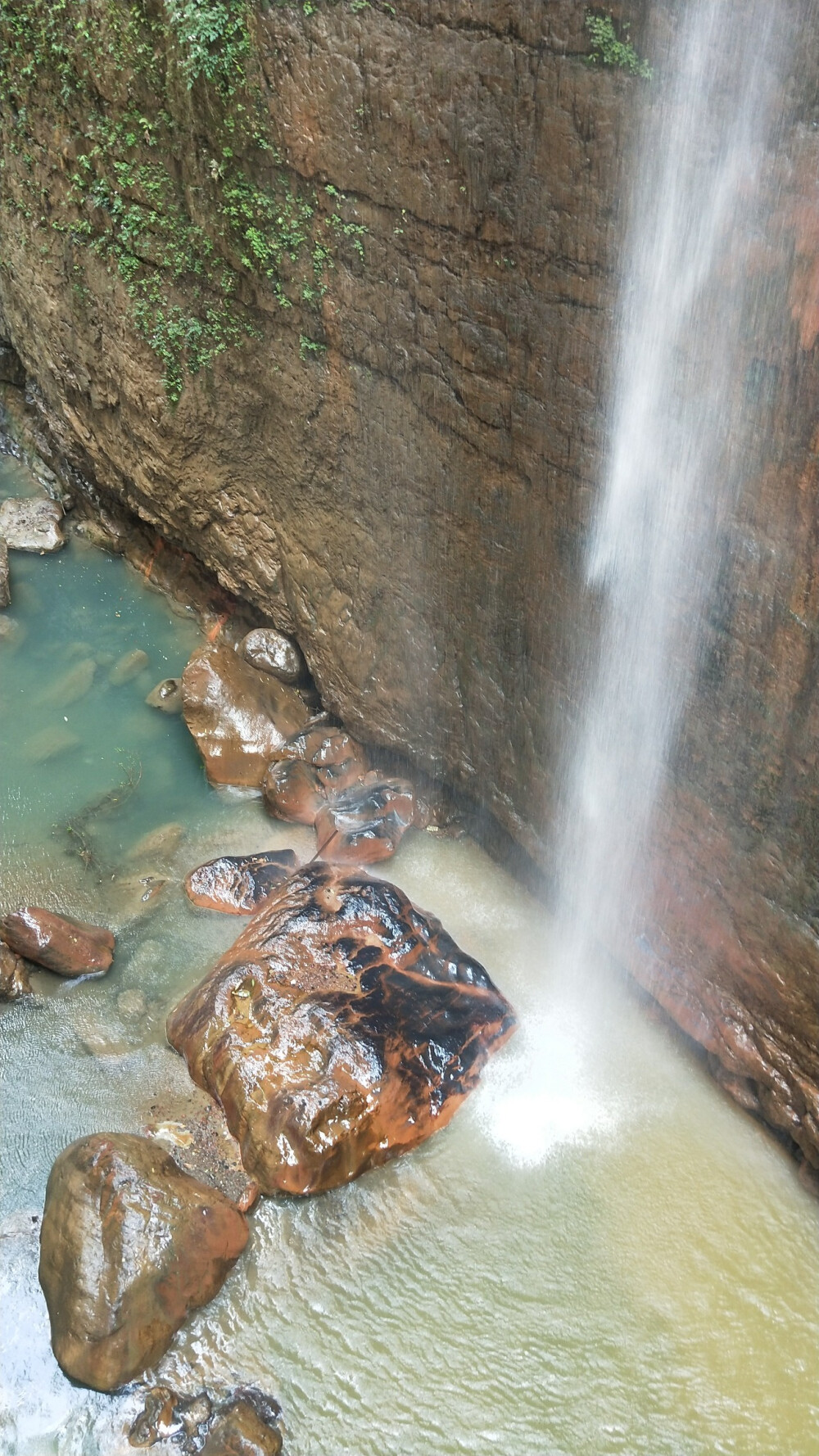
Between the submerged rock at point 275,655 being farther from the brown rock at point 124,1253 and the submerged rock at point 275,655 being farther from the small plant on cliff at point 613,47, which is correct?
the small plant on cliff at point 613,47

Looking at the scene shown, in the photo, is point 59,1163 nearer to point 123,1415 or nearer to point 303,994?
point 123,1415

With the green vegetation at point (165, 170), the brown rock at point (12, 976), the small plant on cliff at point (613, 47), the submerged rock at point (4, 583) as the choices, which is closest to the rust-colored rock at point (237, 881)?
the brown rock at point (12, 976)

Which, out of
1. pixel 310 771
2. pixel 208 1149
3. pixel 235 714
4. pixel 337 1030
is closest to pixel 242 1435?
pixel 208 1149

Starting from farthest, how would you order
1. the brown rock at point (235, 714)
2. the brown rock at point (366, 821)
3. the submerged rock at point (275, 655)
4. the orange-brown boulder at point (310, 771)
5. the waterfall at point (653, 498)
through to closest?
the submerged rock at point (275, 655) < the brown rock at point (235, 714) < the orange-brown boulder at point (310, 771) < the brown rock at point (366, 821) < the waterfall at point (653, 498)

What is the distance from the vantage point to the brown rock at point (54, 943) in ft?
17.5

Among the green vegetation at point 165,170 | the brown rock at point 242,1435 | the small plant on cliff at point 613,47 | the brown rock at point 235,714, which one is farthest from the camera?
the brown rock at point 235,714

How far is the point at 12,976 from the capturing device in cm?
530

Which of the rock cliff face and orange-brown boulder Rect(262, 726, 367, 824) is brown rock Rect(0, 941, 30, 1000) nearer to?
orange-brown boulder Rect(262, 726, 367, 824)

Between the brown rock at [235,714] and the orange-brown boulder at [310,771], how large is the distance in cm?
15

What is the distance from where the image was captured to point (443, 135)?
425cm

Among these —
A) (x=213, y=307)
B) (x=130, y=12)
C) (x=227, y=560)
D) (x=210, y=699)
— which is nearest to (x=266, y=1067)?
(x=210, y=699)

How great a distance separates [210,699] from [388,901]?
2.26 m

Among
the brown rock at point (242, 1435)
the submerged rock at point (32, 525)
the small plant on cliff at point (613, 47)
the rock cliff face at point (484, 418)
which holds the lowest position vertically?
the brown rock at point (242, 1435)

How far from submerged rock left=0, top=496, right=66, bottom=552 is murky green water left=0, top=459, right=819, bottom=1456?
3.76 metres
